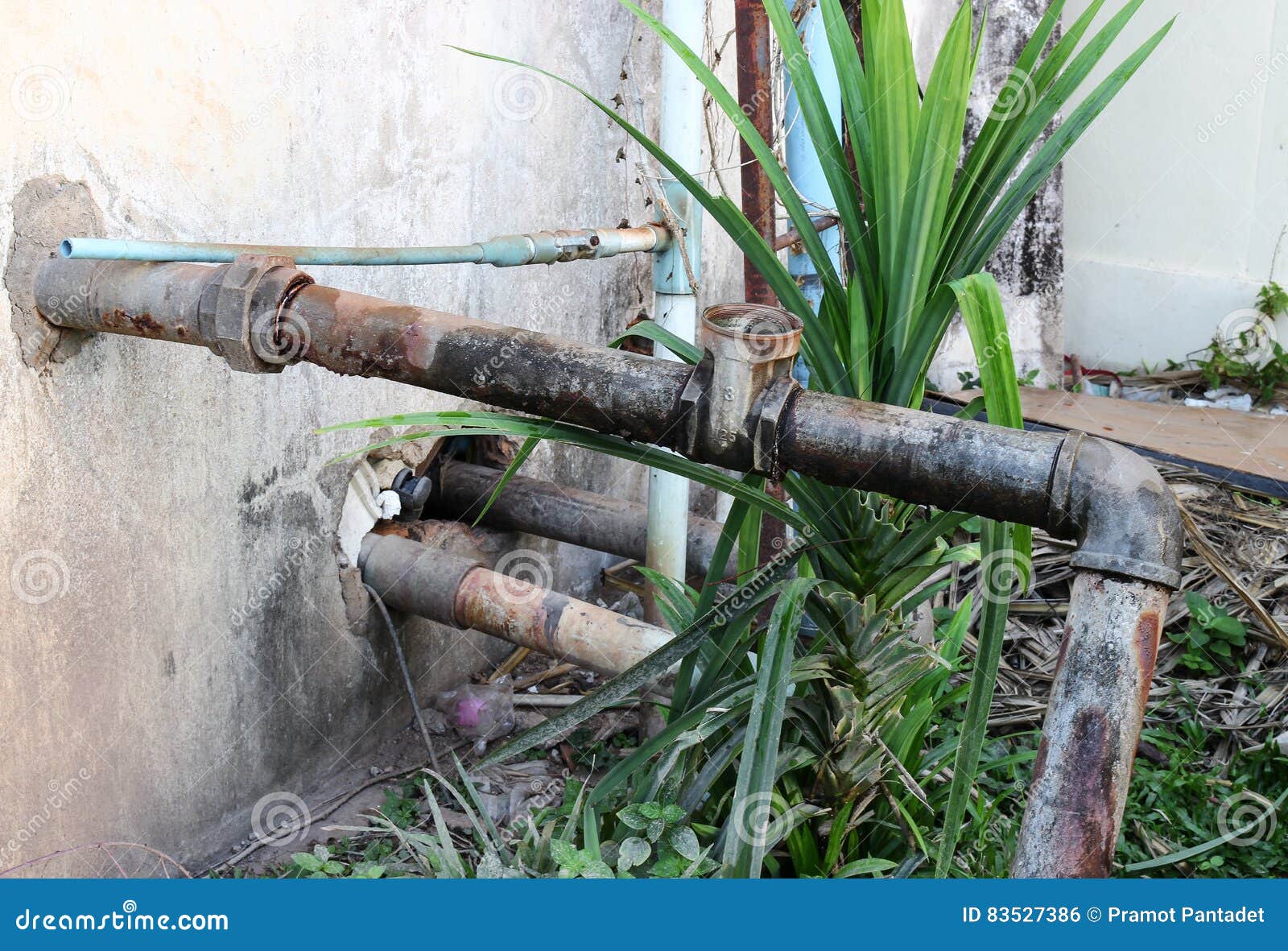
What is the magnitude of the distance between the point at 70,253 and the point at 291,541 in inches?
37.2

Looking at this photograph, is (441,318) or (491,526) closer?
(441,318)

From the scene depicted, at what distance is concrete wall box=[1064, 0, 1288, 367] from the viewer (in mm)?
5203

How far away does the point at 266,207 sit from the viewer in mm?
2420

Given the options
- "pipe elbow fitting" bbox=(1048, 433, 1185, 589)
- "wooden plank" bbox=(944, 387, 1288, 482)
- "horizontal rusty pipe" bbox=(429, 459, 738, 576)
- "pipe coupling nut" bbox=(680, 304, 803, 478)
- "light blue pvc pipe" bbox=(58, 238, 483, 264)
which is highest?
"light blue pvc pipe" bbox=(58, 238, 483, 264)

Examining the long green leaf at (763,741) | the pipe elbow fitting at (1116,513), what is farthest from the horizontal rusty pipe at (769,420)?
the long green leaf at (763,741)

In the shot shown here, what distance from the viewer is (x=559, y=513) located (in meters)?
3.17

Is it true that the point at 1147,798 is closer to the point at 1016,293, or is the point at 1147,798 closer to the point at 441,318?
the point at 441,318

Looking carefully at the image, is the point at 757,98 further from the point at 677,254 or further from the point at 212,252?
the point at 212,252

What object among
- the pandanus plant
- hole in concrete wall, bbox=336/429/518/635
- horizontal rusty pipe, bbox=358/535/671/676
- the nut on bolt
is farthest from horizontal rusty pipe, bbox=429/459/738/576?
the pandanus plant

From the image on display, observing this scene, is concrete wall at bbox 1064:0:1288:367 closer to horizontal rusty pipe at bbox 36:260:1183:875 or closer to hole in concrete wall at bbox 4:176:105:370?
horizontal rusty pipe at bbox 36:260:1183:875

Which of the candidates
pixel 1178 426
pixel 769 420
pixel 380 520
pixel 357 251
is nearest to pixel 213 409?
pixel 357 251

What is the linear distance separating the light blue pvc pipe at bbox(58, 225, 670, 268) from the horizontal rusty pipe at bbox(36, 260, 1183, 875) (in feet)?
0.14

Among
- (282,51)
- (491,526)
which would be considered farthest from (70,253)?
(491,526)

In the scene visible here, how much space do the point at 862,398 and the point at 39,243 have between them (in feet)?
4.72
